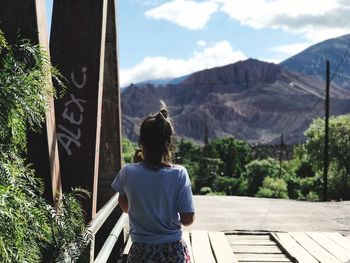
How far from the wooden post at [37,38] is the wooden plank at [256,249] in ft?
10.6

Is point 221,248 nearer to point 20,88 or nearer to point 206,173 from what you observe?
point 20,88

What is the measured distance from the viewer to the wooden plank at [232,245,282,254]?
6.22 m

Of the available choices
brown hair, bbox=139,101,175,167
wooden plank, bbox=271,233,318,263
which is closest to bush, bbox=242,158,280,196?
wooden plank, bbox=271,233,318,263

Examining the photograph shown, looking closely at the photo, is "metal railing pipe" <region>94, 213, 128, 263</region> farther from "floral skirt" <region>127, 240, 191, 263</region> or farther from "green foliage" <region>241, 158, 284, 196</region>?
"green foliage" <region>241, 158, 284, 196</region>

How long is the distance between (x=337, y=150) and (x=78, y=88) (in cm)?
3220

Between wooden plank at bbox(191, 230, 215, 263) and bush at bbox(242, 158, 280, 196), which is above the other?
wooden plank at bbox(191, 230, 215, 263)

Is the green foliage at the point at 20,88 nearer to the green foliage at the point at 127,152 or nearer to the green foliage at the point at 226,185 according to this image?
the green foliage at the point at 127,152

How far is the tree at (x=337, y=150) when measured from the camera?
3469 cm

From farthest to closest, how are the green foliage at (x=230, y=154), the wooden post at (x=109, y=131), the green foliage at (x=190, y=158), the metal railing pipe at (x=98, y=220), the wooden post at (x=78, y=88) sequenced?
1. the green foliage at (x=230, y=154)
2. the green foliage at (x=190, y=158)
3. the wooden post at (x=109, y=131)
4. the wooden post at (x=78, y=88)
5. the metal railing pipe at (x=98, y=220)

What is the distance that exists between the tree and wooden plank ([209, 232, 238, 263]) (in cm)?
2816

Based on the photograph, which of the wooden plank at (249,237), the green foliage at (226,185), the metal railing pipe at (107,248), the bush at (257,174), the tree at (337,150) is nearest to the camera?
the metal railing pipe at (107,248)

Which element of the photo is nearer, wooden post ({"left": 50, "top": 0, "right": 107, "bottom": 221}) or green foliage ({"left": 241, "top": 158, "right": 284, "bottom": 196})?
wooden post ({"left": 50, "top": 0, "right": 107, "bottom": 221})

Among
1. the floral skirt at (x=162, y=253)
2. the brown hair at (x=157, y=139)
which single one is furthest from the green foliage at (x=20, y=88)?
the floral skirt at (x=162, y=253)

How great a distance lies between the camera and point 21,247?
2.42 meters
